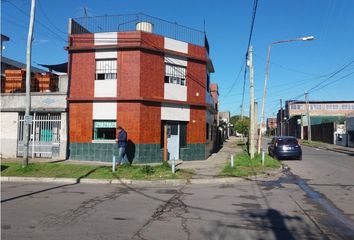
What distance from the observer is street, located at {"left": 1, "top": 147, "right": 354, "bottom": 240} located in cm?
756

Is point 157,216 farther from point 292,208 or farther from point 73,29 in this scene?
point 73,29

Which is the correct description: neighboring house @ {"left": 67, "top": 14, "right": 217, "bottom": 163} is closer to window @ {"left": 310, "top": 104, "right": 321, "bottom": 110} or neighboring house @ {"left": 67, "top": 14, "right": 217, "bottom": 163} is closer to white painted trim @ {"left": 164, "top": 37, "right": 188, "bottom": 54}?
white painted trim @ {"left": 164, "top": 37, "right": 188, "bottom": 54}

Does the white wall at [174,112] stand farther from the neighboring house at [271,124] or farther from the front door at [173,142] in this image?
the neighboring house at [271,124]

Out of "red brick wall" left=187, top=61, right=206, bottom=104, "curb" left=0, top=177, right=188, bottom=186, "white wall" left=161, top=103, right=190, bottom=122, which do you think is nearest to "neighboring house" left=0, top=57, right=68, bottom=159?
"white wall" left=161, top=103, right=190, bottom=122

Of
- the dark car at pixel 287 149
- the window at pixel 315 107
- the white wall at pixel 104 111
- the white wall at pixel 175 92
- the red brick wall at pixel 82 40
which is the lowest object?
the dark car at pixel 287 149

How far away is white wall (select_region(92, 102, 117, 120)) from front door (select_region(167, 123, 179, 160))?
3216mm

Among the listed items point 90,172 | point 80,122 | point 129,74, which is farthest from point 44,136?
point 90,172

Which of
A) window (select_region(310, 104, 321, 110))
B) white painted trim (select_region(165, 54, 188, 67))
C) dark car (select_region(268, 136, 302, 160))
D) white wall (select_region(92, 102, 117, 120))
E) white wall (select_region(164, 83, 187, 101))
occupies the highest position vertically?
window (select_region(310, 104, 321, 110))

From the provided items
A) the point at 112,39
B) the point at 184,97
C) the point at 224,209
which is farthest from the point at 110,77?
the point at 224,209

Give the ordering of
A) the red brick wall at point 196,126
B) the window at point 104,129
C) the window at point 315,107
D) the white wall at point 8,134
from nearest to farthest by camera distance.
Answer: the window at point 104,129 → the white wall at point 8,134 → the red brick wall at point 196,126 → the window at point 315,107

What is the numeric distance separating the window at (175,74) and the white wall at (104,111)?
3.39 meters

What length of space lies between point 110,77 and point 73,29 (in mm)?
3303

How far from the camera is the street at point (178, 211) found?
7.56 m

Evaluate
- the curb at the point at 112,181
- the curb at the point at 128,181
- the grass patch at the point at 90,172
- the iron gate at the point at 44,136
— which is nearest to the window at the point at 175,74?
the iron gate at the point at 44,136
